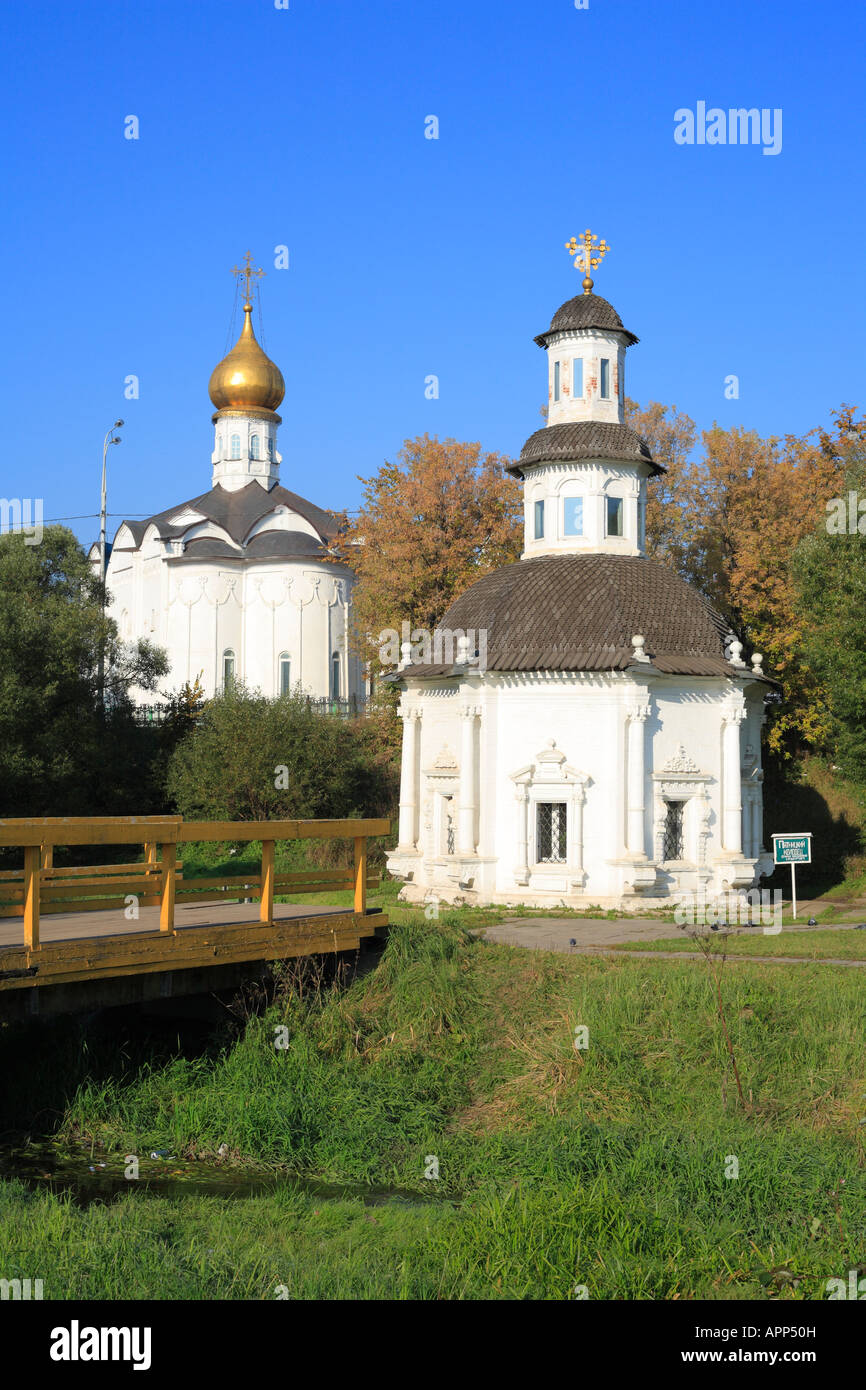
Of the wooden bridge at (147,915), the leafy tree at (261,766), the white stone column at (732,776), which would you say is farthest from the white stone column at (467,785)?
the wooden bridge at (147,915)

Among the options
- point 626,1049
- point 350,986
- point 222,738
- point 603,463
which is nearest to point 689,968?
point 626,1049

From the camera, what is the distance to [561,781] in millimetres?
25312

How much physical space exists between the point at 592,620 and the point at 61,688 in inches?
524

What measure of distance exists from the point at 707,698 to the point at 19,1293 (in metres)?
19.4

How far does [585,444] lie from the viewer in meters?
28.2

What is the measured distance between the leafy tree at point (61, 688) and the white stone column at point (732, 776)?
1455 cm

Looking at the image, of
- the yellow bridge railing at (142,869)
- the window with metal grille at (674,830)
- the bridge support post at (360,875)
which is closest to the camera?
the yellow bridge railing at (142,869)

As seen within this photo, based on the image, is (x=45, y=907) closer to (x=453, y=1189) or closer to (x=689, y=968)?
(x=453, y=1189)

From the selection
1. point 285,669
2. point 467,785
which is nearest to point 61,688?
point 467,785

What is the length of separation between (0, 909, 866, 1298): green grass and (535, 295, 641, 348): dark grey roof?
1572cm

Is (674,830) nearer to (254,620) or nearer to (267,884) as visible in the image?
(267,884)

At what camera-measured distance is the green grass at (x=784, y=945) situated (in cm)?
1817

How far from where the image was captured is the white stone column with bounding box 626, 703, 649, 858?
974 inches

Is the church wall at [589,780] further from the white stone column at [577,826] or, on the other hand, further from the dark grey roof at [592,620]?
the dark grey roof at [592,620]
